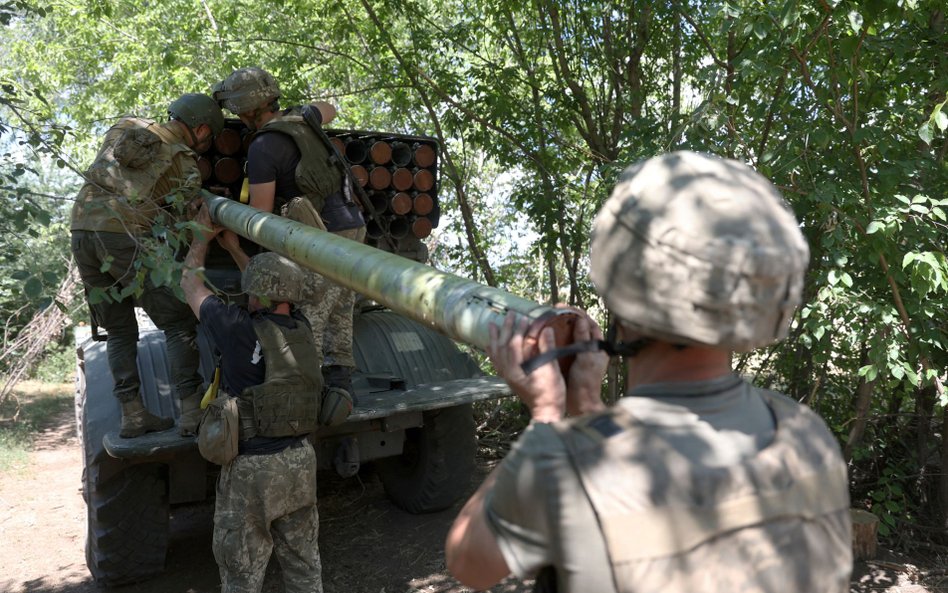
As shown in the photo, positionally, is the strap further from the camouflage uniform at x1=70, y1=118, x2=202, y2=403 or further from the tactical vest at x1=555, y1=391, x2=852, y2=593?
the camouflage uniform at x1=70, y1=118, x2=202, y2=403

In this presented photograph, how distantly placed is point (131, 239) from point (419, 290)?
10.00ft

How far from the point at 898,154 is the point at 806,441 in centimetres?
372

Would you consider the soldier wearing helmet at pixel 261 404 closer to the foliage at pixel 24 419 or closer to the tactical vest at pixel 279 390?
the tactical vest at pixel 279 390

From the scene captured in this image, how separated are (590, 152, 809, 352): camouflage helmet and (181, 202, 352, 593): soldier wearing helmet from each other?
258cm

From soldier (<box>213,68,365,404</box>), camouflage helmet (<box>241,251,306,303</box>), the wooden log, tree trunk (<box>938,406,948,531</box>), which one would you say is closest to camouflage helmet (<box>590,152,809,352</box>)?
camouflage helmet (<box>241,251,306,303</box>)

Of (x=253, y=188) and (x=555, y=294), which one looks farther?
(x=555, y=294)

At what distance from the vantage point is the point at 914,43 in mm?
4547

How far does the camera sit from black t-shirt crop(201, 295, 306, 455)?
383 centimetres

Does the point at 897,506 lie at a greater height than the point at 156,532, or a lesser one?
lesser

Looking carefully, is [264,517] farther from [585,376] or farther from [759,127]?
[759,127]

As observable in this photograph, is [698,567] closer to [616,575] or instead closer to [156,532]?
[616,575]

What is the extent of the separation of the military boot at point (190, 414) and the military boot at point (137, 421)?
4.5 inches

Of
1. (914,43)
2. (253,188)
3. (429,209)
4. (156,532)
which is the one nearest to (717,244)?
(253,188)

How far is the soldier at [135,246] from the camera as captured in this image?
4.61 m
